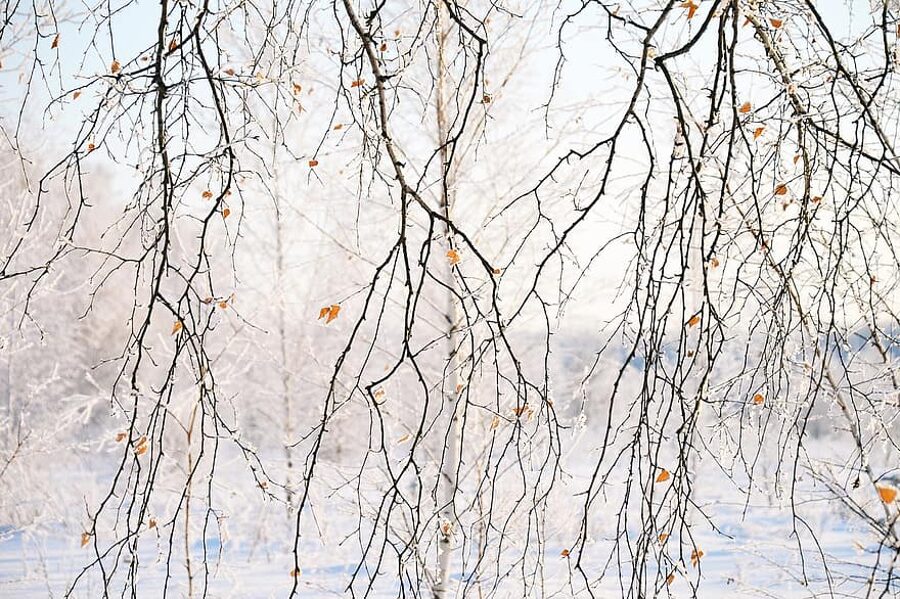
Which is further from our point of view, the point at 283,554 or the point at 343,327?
the point at 283,554

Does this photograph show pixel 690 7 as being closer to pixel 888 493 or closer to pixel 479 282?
pixel 888 493

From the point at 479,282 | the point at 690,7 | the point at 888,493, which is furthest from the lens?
the point at 479,282

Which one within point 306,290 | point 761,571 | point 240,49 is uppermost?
point 240,49

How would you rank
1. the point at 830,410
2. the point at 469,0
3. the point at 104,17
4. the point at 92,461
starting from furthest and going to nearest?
the point at 92,461
the point at 469,0
the point at 830,410
the point at 104,17

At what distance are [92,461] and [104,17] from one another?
37.9 feet

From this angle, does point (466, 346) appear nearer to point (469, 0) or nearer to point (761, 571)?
point (469, 0)

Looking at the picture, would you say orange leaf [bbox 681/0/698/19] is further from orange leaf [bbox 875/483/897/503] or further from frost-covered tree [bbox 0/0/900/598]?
orange leaf [bbox 875/483/897/503]

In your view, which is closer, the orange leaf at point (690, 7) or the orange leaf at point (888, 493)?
the orange leaf at point (888, 493)

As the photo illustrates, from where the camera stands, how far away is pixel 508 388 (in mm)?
4902

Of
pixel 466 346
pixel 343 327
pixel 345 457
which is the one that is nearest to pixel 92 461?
pixel 345 457

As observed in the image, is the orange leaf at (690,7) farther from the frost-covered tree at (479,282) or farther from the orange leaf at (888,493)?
the orange leaf at (888,493)

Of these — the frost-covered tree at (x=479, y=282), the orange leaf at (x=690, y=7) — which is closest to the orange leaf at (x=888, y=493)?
the frost-covered tree at (x=479, y=282)

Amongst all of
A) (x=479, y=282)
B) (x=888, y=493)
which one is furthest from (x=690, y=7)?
(x=479, y=282)

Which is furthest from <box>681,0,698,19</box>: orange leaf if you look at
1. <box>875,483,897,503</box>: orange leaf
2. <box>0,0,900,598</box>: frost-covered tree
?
<box>875,483,897,503</box>: orange leaf
